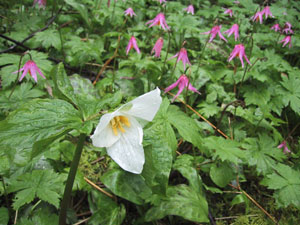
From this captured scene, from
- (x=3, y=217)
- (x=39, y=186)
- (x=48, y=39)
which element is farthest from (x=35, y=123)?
(x=48, y=39)

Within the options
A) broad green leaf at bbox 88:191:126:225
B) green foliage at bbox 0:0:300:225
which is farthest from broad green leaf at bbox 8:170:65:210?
broad green leaf at bbox 88:191:126:225

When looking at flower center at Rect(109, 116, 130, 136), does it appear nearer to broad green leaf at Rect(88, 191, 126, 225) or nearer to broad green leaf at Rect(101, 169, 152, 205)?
broad green leaf at Rect(101, 169, 152, 205)

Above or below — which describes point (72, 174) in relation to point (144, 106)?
below

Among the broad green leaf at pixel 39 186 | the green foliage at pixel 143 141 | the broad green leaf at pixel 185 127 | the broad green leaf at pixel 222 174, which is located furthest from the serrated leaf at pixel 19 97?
the broad green leaf at pixel 222 174

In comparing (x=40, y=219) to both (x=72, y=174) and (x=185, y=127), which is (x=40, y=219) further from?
(x=185, y=127)

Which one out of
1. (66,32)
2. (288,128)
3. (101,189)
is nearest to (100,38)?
(66,32)
